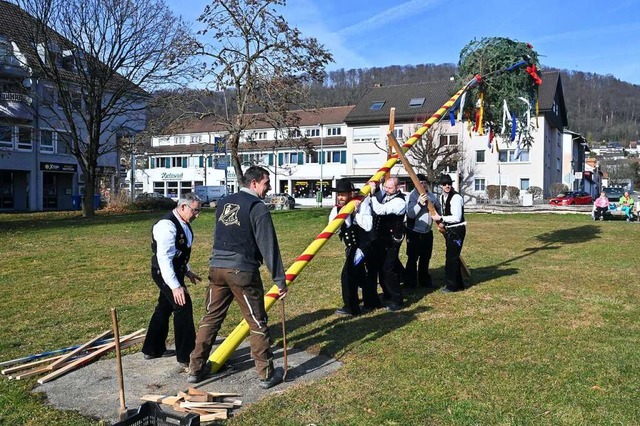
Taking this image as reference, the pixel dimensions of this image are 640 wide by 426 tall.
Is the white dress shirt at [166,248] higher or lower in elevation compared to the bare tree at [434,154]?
lower

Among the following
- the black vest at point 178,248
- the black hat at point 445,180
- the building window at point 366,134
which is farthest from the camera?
the building window at point 366,134

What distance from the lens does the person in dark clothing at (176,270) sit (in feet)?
19.0

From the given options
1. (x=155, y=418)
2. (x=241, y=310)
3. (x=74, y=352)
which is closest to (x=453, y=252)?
(x=241, y=310)

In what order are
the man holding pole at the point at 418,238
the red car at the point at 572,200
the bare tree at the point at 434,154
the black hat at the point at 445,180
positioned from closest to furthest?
1. the black hat at the point at 445,180
2. the man holding pole at the point at 418,238
3. the red car at the point at 572,200
4. the bare tree at the point at 434,154

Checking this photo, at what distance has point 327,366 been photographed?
6.02m

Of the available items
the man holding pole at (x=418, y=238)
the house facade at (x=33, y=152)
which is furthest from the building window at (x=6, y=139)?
the man holding pole at (x=418, y=238)

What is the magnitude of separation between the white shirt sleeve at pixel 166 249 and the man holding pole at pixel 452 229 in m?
4.90

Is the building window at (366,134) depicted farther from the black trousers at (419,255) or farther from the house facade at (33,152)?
the black trousers at (419,255)

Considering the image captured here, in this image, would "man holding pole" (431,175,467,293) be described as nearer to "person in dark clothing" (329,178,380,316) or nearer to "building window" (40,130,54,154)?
"person in dark clothing" (329,178,380,316)

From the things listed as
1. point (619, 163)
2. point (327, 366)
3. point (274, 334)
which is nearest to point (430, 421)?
point (327, 366)

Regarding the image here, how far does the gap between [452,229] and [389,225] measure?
1.54m

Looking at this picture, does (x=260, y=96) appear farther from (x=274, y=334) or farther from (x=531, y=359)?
(x=531, y=359)

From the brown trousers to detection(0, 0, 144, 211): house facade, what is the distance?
97.9 ft

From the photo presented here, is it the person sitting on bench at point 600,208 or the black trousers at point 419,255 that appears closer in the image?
the black trousers at point 419,255
